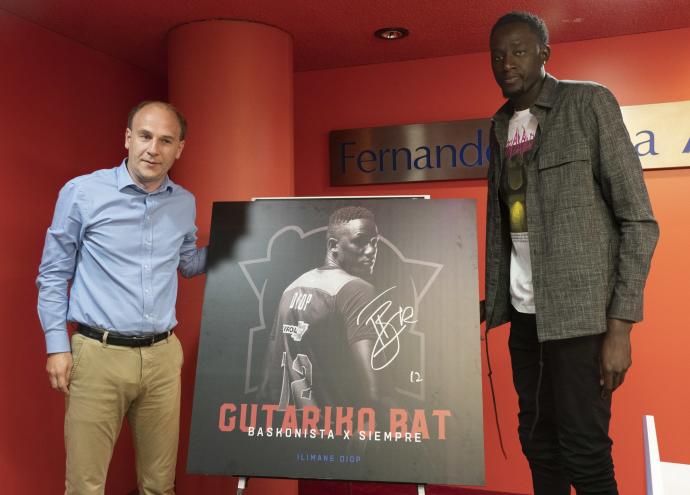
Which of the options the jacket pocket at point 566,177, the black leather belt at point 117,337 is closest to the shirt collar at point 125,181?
the black leather belt at point 117,337

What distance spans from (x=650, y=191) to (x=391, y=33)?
1.48 m

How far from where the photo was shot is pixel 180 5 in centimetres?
261

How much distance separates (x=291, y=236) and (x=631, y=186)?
3.34 ft

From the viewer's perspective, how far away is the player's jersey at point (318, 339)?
184 centimetres

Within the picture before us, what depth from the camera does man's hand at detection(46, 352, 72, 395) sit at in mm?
1968

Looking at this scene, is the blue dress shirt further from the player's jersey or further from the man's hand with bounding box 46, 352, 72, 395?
the player's jersey

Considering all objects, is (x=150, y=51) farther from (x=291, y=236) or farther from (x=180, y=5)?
(x=291, y=236)

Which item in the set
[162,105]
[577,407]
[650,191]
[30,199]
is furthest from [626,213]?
[30,199]

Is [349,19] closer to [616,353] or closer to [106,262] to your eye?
[106,262]

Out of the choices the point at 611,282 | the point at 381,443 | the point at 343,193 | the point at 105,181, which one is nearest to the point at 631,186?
the point at 611,282

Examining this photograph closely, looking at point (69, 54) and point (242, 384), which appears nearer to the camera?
point (242, 384)

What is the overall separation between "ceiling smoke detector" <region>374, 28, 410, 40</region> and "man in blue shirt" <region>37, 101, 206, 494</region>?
1.22 metres

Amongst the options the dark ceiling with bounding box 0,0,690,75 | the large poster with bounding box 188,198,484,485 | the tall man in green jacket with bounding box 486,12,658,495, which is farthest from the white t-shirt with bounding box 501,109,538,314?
the dark ceiling with bounding box 0,0,690,75

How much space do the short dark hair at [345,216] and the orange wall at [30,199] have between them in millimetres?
1499
